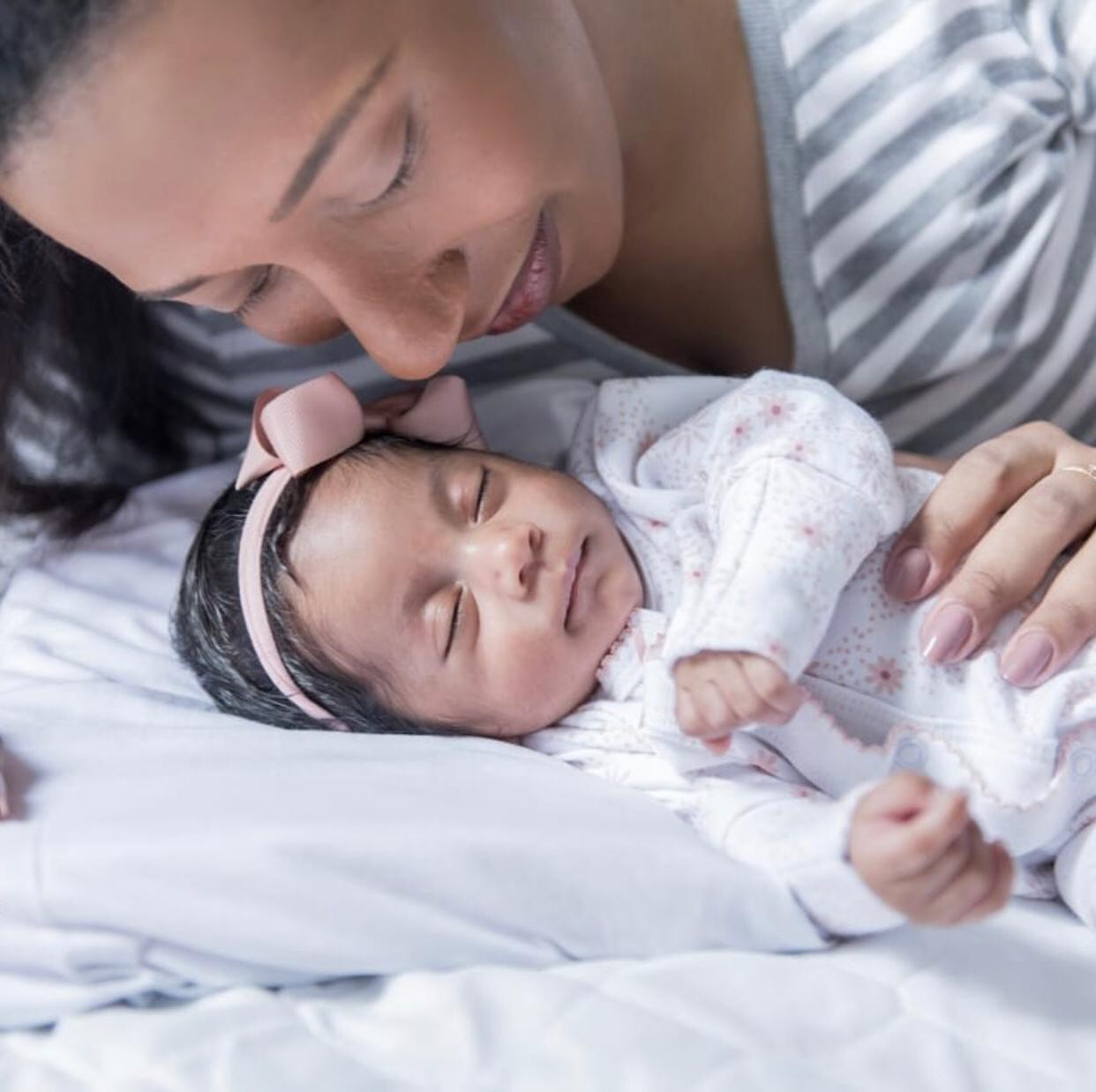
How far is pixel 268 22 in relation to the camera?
3.12 feet

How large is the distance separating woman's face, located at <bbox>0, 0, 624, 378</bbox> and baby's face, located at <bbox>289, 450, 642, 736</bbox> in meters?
0.15

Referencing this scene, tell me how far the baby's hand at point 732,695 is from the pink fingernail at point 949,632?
0.47ft

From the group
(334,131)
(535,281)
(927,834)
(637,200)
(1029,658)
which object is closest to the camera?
(927,834)

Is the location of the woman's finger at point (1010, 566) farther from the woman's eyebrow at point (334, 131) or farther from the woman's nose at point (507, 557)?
Result: the woman's eyebrow at point (334, 131)

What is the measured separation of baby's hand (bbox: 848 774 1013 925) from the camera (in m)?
0.88

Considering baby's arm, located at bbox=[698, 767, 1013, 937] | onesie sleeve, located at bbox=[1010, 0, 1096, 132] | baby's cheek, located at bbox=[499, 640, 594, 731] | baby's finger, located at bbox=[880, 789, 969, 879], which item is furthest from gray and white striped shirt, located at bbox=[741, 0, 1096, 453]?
baby's finger, located at bbox=[880, 789, 969, 879]

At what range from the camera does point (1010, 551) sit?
1.16 metres

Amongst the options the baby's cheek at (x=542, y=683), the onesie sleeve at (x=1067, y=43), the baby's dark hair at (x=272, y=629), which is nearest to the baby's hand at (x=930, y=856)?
the baby's cheek at (x=542, y=683)

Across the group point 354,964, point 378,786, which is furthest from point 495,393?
point 354,964

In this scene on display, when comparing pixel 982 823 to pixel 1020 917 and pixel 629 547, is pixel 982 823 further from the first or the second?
pixel 629 547

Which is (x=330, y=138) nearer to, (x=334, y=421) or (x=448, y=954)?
(x=334, y=421)

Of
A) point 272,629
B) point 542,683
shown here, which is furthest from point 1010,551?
point 272,629

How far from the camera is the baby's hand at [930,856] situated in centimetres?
88

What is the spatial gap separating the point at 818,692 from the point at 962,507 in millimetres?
202
